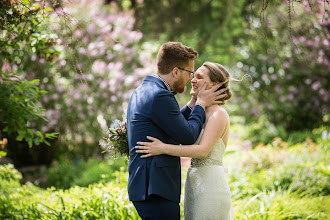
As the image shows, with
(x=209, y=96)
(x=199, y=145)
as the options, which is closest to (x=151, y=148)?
(x=199, y=145)

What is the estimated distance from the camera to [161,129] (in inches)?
108

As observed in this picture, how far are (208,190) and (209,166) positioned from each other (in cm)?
20

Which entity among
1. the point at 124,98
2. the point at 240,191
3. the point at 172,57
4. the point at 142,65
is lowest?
the point at 240,191

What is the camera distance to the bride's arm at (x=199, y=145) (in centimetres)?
265

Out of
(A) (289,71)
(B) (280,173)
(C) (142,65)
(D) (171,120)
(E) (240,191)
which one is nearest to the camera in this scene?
(D) (171,120)

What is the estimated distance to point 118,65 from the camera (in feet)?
27.3

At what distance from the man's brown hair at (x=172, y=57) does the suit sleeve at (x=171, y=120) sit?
0.29 meters

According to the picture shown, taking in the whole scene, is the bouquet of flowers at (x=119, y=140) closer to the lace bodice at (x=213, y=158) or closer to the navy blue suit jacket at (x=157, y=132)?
the navy blue suit jacket at (x=157, y=132)

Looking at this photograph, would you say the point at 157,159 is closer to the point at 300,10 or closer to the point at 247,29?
the point at 300,10

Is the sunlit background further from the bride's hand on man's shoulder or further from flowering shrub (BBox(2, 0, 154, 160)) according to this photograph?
the bride's hand on man's shoulder

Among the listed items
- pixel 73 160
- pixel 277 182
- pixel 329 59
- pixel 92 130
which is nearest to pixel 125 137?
pixel 277 182

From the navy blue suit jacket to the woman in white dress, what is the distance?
0.52 ft

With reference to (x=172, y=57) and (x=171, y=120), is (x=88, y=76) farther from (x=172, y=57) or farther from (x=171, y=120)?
(x=171, y=120)

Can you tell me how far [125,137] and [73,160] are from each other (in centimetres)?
664
